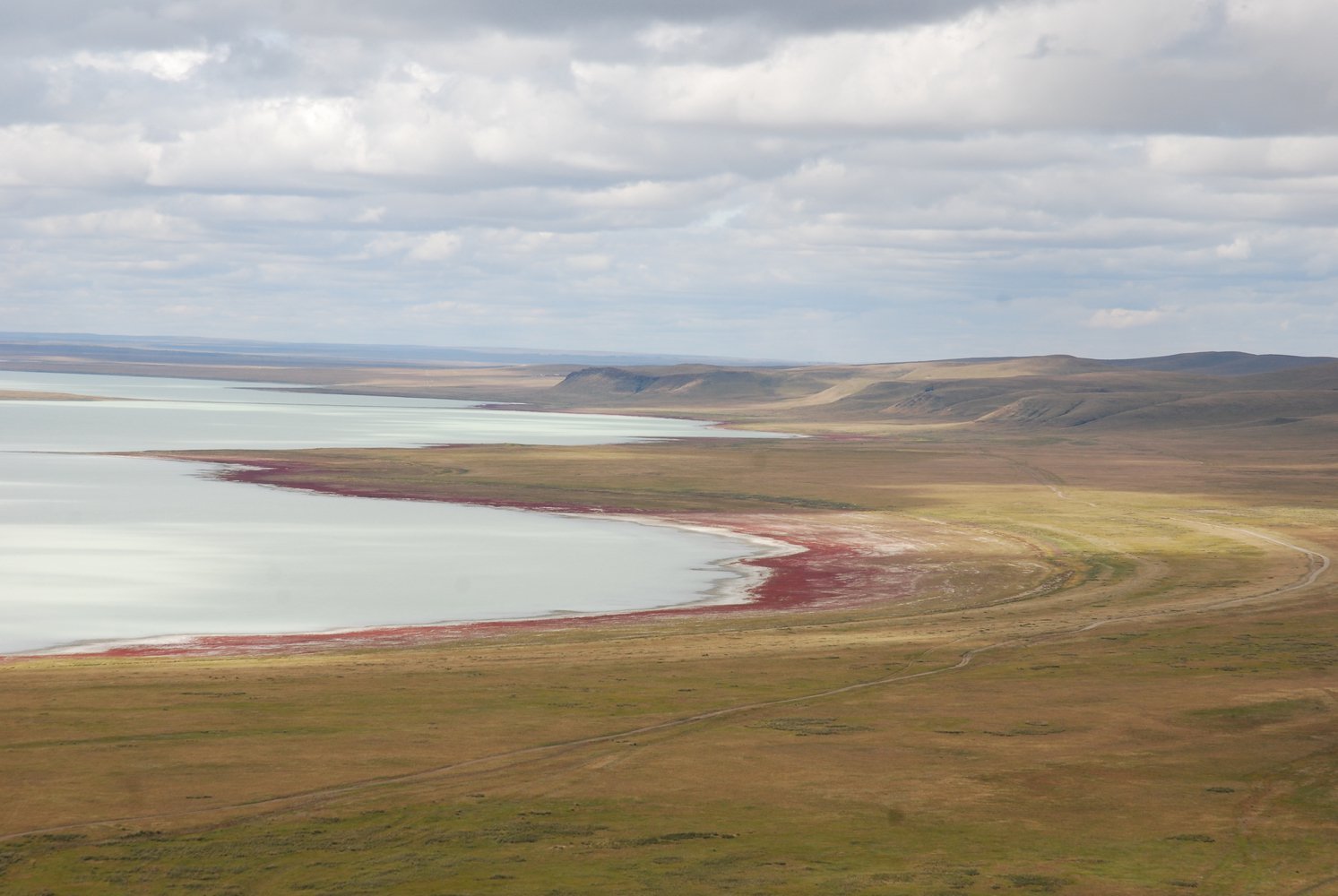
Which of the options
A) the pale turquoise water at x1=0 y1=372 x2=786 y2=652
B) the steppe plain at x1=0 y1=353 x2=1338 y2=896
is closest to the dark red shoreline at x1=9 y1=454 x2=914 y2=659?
the steppe plain at x1=0 y1=353 x2=1338 y2=896

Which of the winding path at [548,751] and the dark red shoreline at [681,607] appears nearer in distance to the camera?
the winding path at [548,751]

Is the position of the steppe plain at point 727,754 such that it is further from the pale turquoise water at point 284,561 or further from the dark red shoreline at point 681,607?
the pale turquoise water at point 284,561

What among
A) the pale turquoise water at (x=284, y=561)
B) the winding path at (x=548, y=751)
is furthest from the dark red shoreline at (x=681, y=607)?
the winding path at (x=548, y=751)

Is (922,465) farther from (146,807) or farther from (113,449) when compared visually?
(146,807)

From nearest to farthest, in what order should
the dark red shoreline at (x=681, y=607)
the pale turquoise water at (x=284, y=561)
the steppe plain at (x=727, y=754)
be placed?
the steppe plain at (x=727, y=754) < the dark red shoreline at (x=681, y=607) < the pale turquoise water at (x=284, y=561)

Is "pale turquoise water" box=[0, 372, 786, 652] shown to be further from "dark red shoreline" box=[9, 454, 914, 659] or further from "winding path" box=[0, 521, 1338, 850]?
"winding path" box=[0, 521, 1338, 850]

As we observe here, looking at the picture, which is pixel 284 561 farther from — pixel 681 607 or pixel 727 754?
pixel 727 754
